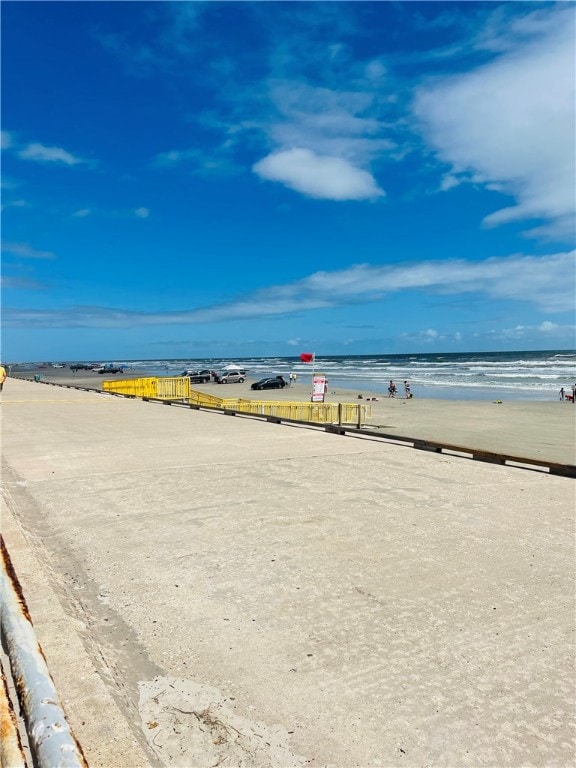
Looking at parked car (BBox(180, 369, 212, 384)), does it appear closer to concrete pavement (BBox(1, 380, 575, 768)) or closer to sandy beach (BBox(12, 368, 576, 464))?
sandy beach (BBox(12, 368, 576, 464))

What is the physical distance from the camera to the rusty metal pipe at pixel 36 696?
Result: 5.43 feet

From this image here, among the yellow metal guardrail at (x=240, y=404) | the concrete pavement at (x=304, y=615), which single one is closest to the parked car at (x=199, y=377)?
the yellow metal guardrail at (x=240, y=404)

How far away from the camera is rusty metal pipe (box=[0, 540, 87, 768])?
1.66 meters

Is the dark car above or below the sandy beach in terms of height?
above

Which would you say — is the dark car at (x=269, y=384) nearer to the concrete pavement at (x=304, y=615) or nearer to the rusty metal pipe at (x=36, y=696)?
the concrete pavement at (x=304, y=615)

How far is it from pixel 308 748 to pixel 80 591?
7.59 ft

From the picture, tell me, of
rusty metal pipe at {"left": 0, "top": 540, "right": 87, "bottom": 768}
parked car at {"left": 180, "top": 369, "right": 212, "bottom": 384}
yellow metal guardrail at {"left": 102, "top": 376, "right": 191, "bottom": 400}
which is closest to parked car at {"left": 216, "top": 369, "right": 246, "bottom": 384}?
parked car at {"left": 180, "top": 369, "right": 212, "bottom": 384}

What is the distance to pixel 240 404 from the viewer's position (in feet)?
75.3

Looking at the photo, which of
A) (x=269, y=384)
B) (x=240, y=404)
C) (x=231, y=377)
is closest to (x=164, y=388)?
(x=240, y=404)

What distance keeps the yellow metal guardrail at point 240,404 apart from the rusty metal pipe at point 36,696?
1713cm

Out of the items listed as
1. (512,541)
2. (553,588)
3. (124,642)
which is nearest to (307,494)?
(512,541)

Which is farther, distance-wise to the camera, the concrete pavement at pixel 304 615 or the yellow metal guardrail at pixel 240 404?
the yellow metal guardrail at pixel 240 404

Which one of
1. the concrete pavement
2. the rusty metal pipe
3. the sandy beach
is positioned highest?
the rusty metal pipe

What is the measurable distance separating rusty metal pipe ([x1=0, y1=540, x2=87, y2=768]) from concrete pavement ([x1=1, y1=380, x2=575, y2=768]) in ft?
1.79
